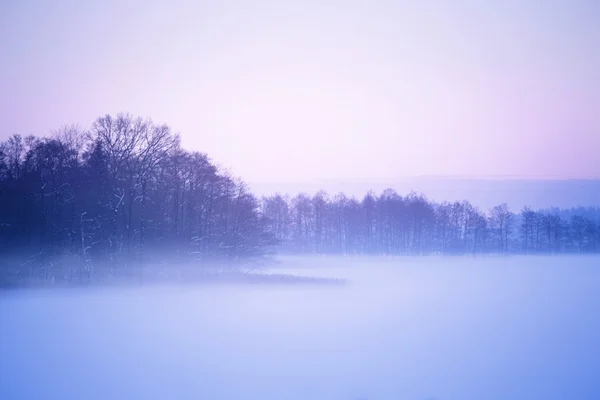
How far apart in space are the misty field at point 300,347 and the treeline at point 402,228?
63.1m

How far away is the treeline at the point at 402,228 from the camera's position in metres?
88.5

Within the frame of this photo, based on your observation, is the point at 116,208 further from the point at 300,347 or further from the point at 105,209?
the point at 300,347

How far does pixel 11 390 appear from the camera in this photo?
903 centimetres

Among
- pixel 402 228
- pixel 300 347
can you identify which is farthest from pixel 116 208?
pixel 402 228

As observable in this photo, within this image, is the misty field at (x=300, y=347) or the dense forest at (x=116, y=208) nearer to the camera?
the misty field at (x=300, y=347)

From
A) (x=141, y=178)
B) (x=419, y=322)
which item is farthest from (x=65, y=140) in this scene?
(x=419, y=322)

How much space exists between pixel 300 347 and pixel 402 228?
80.2 meters

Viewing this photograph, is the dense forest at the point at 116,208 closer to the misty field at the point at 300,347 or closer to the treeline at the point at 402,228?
the misty field at the point at 300,347

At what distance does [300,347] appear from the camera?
43.2ft

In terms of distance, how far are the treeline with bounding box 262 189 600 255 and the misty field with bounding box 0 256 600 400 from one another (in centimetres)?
6306

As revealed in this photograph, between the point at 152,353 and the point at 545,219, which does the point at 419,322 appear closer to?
the point at 152,353

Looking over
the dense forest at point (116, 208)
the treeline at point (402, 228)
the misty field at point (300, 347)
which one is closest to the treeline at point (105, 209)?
the dense forest at point (116, 208)

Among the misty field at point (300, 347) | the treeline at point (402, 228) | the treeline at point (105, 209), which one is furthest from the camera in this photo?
the treeline at point (402, 228)

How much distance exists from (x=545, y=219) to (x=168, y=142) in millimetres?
87910
